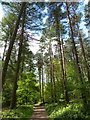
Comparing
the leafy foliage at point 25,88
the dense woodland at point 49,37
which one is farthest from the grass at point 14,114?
the leafy foliage at point 25,88

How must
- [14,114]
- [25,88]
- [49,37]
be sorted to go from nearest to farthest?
[14,114], [49,37], [25,88]

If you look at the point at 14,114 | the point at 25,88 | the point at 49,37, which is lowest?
the point at 14,114

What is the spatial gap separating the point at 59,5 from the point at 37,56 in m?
12.8

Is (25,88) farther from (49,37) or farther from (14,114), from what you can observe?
(49,37)

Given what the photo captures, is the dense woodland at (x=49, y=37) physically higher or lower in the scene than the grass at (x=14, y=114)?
higher

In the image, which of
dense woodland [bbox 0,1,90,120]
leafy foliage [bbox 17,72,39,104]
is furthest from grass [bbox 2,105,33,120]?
leafy foliage [bbox 17,72,39,104]

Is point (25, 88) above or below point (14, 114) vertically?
above

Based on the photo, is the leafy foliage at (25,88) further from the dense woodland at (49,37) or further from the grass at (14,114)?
the grass at (14,114)

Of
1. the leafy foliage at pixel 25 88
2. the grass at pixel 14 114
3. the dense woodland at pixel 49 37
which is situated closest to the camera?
the grass at pixel 14 114

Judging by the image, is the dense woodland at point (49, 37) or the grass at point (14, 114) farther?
the dense woodland at point (49, 37)

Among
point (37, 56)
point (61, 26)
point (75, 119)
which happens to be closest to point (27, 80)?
point (61, 26)

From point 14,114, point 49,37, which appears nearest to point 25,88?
point 14,114

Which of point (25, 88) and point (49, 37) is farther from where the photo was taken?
point (25, 88)

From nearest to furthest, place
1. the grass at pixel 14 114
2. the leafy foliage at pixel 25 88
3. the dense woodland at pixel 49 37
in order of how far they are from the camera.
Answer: the grass at pixel 14 114
the dense woodland at pixel 49 37
the leafy foliage at pixel 25 88
